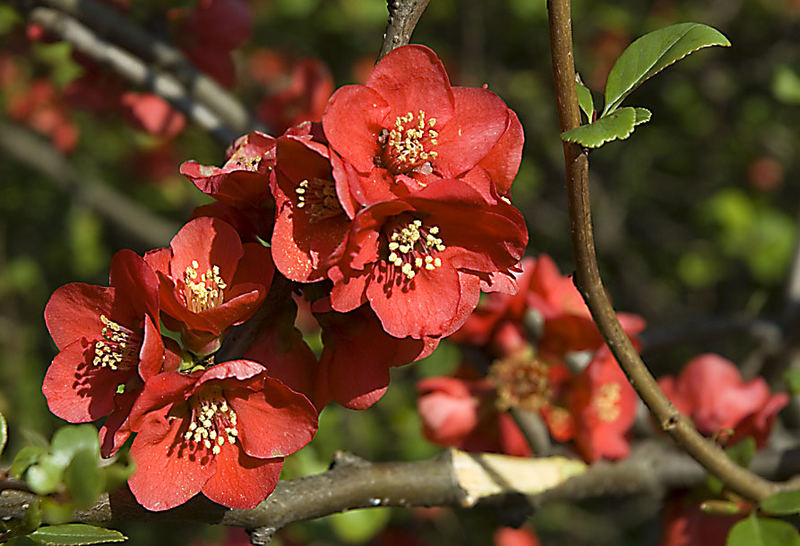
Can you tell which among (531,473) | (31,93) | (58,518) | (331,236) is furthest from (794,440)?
(31,93)

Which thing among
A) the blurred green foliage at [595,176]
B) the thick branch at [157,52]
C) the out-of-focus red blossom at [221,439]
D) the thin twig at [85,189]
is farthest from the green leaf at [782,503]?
the thin twig at [85,189]

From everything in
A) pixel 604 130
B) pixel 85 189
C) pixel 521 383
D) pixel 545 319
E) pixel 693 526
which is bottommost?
pixel 85 189

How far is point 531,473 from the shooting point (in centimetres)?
108

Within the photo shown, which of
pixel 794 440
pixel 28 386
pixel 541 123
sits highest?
pixel 541 123

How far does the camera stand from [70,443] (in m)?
0.59

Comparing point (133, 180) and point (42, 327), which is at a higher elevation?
point (133, 180)

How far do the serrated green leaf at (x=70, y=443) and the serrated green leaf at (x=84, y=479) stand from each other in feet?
0.09

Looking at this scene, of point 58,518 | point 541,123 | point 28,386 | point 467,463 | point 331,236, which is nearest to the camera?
point 58,518

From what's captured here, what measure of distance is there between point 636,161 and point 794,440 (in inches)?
65.6

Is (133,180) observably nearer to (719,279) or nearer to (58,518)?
(719,279)

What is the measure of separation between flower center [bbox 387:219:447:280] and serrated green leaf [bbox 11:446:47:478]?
1.09 ft

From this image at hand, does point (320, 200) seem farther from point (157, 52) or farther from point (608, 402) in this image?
point (157, 52)

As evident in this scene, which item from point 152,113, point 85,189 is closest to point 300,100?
point 152,113

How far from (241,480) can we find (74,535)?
0.50ft
